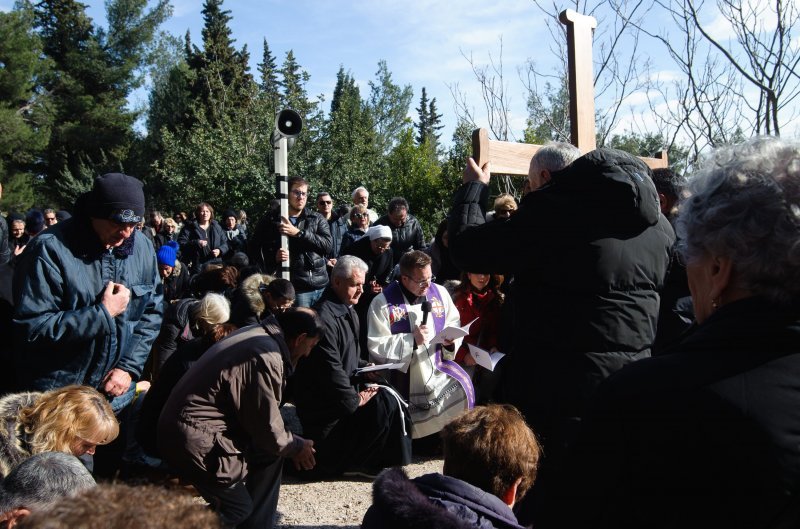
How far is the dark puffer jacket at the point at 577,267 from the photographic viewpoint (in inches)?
90.3

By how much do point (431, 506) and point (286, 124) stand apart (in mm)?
4160

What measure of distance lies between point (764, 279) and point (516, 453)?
4.14 ft

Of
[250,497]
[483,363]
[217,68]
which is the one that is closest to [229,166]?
[217,68]

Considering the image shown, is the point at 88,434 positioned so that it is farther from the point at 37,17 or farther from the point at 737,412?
the point at 37,17

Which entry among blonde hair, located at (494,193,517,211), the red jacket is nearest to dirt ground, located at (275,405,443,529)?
the red jacket

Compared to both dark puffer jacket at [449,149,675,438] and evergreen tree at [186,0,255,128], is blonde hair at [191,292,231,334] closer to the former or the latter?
dark puffer jacket at [449,149,675,438]

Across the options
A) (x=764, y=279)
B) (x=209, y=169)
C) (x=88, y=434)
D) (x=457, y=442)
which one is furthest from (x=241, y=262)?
(x=209, y=169)

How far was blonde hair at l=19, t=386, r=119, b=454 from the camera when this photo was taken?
259 centimetres

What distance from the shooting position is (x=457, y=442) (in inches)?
88.5

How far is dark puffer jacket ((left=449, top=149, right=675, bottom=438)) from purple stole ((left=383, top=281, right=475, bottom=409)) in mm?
2761

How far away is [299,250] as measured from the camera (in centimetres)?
661

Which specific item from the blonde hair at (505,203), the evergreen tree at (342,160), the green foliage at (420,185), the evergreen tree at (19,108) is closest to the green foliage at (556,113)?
the blonde hair at (505,203)

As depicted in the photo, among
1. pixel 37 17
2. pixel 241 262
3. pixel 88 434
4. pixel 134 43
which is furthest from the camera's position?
pixel 134 43

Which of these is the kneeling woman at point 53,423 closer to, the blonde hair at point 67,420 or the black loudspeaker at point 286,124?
the blonde hair at point 67,420
